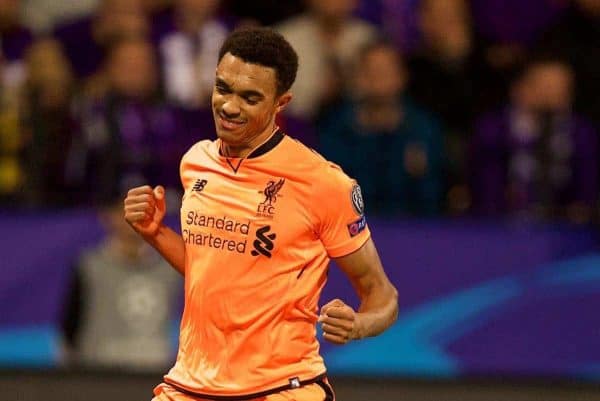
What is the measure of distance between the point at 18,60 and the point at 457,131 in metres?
2.73

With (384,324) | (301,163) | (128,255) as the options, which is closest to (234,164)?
(301,163)

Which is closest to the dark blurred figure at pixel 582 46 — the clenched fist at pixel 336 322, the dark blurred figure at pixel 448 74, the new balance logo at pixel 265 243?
the dark blurred figure at pixel 448 74

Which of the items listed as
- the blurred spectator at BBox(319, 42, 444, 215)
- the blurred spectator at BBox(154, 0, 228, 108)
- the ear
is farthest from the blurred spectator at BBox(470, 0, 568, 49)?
the ear

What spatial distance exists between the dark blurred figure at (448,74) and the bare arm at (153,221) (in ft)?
12.9

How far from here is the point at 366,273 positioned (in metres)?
4.23

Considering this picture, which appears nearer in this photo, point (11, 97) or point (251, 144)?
point (251, 144)

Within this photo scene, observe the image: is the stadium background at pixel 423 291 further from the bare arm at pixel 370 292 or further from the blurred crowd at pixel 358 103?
the bare arm at pixel 370 292

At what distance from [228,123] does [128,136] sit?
3.44m

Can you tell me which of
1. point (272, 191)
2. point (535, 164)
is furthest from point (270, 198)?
point (535, 164)

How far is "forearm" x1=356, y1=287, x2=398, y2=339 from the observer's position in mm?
4016

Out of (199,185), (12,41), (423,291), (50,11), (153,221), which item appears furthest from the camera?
(50,11)

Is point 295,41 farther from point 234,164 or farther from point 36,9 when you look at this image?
point 234,164

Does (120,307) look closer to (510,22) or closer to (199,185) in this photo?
(199,185)

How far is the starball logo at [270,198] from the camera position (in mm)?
4148
